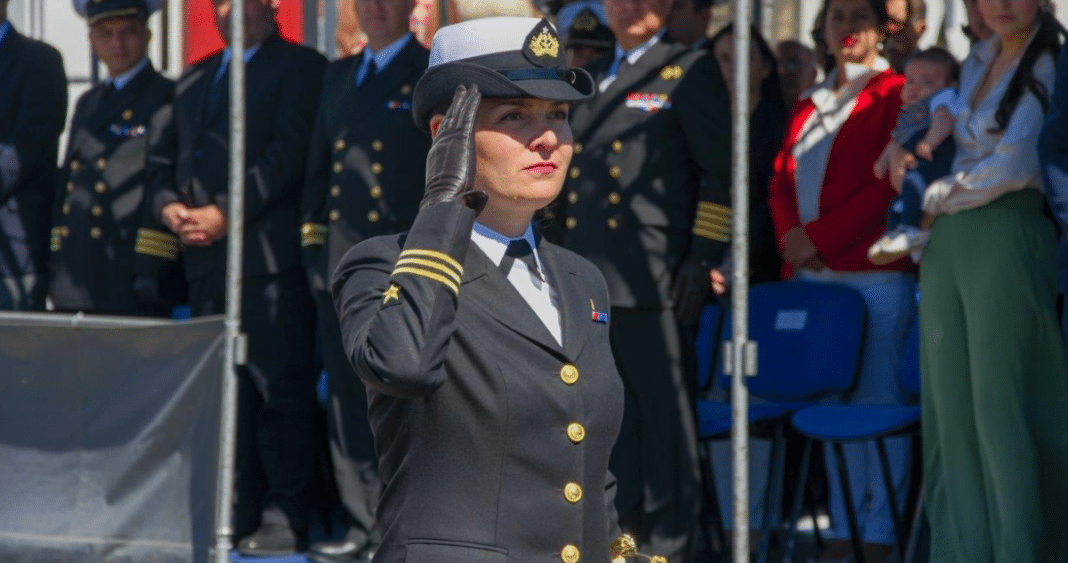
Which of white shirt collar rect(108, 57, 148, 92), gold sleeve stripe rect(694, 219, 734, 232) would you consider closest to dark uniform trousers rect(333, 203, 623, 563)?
gold sleeve stripe rect(694, 219, 734, 232)

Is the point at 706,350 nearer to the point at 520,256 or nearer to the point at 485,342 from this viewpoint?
the point at 520,256

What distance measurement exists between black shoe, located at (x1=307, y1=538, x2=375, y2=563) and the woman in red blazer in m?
1.63

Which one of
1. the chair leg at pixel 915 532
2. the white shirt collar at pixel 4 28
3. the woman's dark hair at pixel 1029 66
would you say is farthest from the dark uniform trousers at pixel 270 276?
the woman's dark hair at pixel 1029 66

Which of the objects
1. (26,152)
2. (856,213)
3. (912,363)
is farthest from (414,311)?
(26,152)

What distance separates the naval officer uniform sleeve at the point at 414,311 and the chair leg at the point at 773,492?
3595mm

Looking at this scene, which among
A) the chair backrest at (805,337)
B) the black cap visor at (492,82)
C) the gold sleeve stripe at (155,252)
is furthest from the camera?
the gold sleeve stripe at (155,252)

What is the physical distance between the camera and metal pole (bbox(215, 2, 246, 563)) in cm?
572

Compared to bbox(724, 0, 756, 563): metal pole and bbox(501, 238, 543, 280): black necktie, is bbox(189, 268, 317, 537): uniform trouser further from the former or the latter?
bbox(501, 238, 543, 280): black necktie

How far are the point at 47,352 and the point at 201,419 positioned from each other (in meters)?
0.58

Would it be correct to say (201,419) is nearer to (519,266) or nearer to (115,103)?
(115,103)

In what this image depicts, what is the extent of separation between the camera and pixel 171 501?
227 inches

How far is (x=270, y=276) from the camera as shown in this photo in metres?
6.77

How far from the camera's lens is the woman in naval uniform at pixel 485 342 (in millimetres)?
2539

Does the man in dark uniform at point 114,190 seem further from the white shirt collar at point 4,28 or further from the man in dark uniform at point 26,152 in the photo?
the white shirt collar at point 4,28
